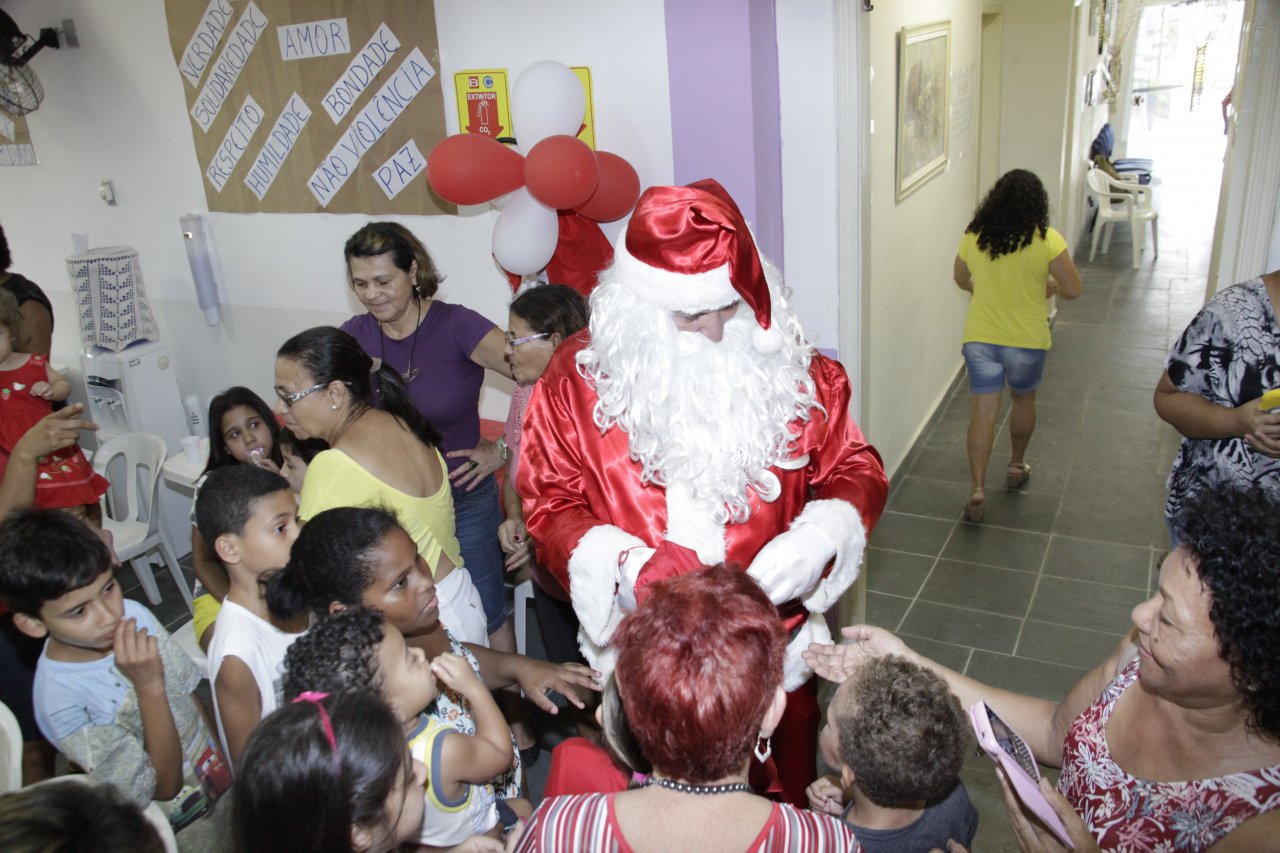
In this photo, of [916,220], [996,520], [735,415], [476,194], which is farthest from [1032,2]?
[735,415]

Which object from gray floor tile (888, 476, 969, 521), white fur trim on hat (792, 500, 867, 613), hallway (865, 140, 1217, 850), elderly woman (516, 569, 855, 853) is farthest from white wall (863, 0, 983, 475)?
elderly woman (516, 569, 855, 853)

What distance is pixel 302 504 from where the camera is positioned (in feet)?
7.66

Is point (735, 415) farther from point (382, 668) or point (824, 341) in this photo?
point (824, 341)

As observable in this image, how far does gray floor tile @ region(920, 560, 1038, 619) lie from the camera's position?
3895 millimetres

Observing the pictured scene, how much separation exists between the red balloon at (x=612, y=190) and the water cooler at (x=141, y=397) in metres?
2.79

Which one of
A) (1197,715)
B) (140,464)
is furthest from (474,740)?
(140,464)

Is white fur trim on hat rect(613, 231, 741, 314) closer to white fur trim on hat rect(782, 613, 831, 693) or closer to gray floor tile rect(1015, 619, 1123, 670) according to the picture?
white fur trim on hat rect(782, 613, 831, 693)

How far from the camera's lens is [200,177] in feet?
15.9

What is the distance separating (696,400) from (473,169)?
169cm

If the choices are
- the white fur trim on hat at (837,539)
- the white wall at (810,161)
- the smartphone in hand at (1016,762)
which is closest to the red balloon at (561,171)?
the white wall at (810,161)

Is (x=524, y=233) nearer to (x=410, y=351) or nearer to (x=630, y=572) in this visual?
(x=410, y=351)

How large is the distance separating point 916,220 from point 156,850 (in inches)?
181

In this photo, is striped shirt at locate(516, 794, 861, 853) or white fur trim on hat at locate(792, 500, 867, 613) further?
white fur trim on hat at locate(792, 500, 867, 613)

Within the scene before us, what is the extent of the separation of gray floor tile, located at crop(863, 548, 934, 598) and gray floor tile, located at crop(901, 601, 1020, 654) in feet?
0.50
